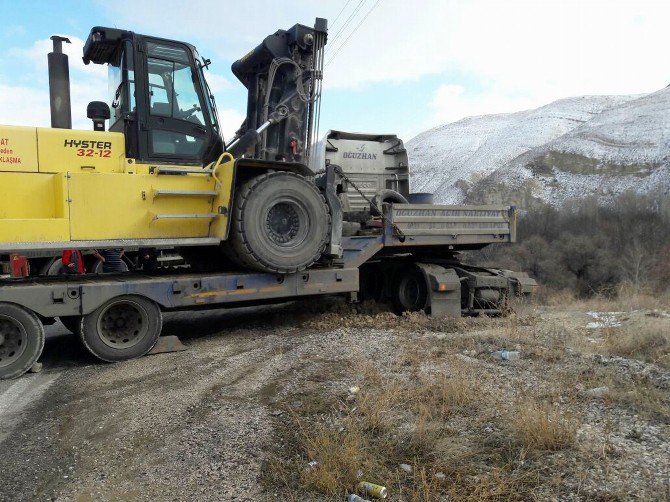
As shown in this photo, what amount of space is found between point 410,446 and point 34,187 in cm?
510

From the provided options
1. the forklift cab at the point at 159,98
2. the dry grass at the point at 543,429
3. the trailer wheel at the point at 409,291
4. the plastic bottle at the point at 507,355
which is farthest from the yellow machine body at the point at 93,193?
the dry grass at the point at 543,429

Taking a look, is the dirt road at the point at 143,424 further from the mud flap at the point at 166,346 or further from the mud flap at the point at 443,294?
the mud flap at the point at 443,294

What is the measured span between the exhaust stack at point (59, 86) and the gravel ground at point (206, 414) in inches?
114

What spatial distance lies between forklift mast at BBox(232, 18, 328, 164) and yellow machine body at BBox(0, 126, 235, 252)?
4.47ft

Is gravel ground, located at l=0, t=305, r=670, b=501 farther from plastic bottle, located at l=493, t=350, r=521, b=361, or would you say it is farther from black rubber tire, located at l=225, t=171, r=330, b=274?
black rubber tire, located at l=225, t=171, r=330, b=274

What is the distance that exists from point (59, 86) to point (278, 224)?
3.13 metres

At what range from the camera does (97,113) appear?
7316mm

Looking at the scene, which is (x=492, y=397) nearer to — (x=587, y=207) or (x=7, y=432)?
(x=7, y=432)

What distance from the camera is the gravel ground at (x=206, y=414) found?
3550 millimetres

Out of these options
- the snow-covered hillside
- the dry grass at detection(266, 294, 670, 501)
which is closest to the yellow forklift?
the dry grass at detection(266, 294, 670, 501)

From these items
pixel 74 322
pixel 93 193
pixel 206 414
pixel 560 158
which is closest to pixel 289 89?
pixel 93 193

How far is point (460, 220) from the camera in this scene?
9.41m

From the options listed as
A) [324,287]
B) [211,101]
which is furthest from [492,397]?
[211,101]

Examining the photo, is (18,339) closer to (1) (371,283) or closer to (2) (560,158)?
(1) (371,283)
